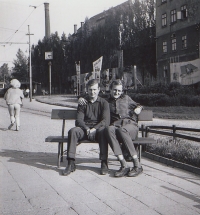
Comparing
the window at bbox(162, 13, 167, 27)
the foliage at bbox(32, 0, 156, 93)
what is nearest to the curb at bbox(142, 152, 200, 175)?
the foliage at bbox(32, 0, 156, 93)

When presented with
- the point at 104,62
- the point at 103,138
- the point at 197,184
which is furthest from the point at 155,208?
the point at 104,62

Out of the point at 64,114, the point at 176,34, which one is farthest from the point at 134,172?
the point at 176,34

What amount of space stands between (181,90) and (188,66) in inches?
288

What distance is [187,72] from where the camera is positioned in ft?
109

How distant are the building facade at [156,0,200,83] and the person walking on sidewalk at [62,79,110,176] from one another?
92.4 feet

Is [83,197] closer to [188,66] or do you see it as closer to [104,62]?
[188,66]

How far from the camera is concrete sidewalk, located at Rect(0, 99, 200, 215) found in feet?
14.1

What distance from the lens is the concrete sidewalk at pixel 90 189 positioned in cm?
431

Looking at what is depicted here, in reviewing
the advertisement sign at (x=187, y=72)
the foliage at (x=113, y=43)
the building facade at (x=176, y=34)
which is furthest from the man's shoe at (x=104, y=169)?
the foliage at (x=113, y=43)

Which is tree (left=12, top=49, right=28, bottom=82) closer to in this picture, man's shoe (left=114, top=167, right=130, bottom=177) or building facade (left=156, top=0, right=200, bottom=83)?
building facade (left=156, top=0, right=200, bottom=83)

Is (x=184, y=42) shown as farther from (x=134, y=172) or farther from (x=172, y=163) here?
(x=134, y=172)

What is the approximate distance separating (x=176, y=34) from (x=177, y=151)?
32.7 m

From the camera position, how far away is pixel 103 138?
20.1ft

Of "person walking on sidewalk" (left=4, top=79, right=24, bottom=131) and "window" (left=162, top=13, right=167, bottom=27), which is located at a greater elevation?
"window" (left=162, top=13, right=167, bottom=27)
